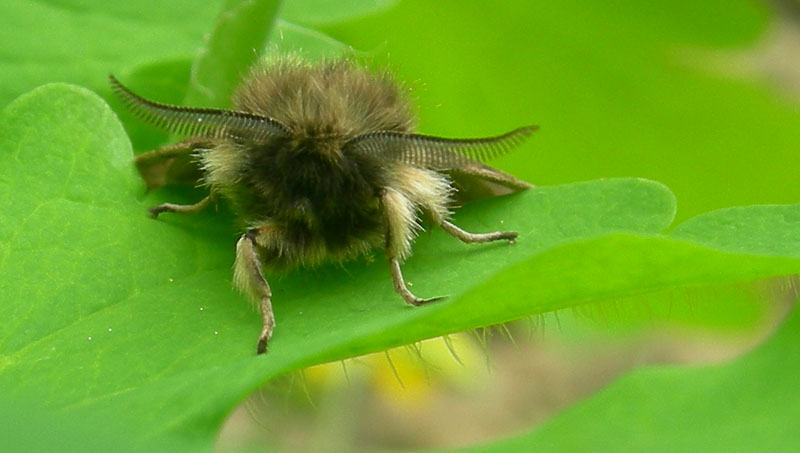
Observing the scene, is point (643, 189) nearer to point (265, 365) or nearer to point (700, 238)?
point (700, 238)

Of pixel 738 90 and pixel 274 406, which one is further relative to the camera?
pixel 738 90

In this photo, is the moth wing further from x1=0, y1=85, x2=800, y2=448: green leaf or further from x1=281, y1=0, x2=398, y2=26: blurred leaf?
x1=281, y1=0, x2=398, y2=26: blurred leaf

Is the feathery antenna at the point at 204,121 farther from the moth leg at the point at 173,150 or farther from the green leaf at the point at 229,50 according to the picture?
the green leaf at the point at 229,50

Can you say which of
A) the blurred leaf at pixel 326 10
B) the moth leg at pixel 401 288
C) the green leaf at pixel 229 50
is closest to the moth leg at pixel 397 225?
the moth leg at pixel 401 288

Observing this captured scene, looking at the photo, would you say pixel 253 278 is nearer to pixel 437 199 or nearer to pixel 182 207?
pixel 182 207

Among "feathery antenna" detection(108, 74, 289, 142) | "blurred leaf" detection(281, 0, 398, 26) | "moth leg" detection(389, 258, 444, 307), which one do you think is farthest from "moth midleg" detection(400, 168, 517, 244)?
"blurred leaf" detection(281, 0, 398, 26)

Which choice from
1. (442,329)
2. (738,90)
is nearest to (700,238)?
(442,329)

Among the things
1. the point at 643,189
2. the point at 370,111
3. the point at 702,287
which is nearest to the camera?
the point at 702,287

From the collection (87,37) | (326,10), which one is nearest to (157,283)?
(87,37)
